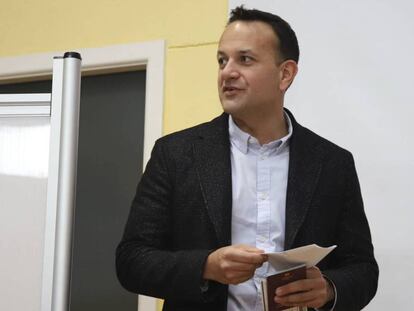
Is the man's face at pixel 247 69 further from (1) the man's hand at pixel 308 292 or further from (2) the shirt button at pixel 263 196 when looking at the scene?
(1) the man's hand at pixel 308 292

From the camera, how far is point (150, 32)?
2.89 metres

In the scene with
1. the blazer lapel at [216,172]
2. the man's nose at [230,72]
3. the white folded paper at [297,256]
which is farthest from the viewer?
the man's nose at [230,72]

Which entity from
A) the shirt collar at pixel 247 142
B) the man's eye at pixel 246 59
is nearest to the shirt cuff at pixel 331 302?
the shirt collar at pixel 247 142

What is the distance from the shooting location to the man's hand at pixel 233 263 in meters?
1.36

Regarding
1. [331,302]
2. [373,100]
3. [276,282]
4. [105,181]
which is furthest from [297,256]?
[105,181]

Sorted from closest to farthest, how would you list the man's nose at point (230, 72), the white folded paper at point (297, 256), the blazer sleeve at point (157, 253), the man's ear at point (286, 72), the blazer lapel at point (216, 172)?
the white folded paper at point (297, 256), the blazer sleeve at point (157, 253), the blazer lapel at point (216, 172), the man's nose at point (230, 72), the man's ear at point (286, 72)

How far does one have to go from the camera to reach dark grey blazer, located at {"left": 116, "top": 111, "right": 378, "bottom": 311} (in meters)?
1.52

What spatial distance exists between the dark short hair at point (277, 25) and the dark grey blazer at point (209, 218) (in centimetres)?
25

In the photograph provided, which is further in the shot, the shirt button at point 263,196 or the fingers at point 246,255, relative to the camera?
the shirt button at point 263,196

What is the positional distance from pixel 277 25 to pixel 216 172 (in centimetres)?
47

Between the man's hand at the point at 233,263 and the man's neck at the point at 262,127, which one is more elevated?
the man's neck at the point at 262,127

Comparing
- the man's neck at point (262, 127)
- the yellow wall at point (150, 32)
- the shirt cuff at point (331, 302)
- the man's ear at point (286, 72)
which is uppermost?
the yellow wall at point (150, 32)

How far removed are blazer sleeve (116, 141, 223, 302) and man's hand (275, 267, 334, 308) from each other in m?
0.19

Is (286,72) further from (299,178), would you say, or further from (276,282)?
(276,282)
